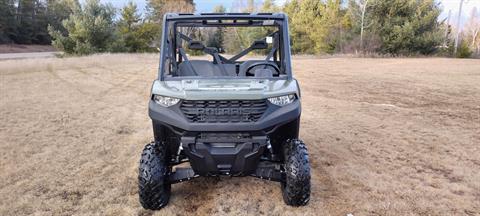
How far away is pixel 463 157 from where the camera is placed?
5.57 meters

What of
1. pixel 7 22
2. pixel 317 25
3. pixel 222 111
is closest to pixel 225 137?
pixel 222 111

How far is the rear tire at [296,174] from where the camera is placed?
138 inches

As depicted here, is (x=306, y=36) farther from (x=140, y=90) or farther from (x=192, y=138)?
(x=192, y=138)

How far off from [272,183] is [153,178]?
1.53 m

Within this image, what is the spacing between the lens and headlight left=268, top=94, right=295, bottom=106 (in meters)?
3.42

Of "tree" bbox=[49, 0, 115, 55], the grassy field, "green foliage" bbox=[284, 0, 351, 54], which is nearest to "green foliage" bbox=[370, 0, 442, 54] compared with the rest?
"green foliage" bbox=[284, 0, 351, 54]

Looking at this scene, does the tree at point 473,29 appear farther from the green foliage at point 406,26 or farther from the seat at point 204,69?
the seat at point 204,69

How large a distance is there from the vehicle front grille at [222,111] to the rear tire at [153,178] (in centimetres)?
59

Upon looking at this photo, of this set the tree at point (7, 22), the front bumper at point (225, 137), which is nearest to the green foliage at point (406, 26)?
the front bumper at point (225, 137)

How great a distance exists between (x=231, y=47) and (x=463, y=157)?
32.0 meters

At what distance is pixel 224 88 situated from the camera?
11.2 ft

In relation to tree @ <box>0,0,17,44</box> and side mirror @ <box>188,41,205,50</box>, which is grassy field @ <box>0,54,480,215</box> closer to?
side mirror @ <box>188,41,205,50</box>

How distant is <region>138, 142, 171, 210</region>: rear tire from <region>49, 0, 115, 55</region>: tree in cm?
2963

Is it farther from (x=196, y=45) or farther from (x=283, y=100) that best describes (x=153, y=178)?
(x=196, y=45)
